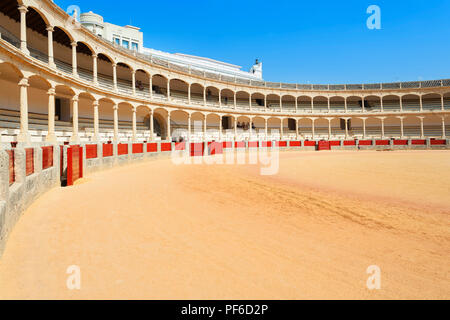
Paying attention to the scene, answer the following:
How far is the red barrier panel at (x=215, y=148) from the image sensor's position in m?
23.3

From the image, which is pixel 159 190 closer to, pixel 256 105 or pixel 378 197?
pixel 378 197

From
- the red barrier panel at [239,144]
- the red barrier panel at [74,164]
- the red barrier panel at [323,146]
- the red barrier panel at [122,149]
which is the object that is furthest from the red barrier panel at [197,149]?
the red barrier panel at [323,146]

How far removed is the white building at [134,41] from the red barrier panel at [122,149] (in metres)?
14.2

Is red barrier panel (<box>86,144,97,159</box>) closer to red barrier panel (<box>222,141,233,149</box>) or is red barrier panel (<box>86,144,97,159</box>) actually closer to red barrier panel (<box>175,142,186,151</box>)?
red barrier panel (<box>175,142,186,151</box>)

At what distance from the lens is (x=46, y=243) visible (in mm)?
3143

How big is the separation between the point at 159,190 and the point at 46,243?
3446 millimetres

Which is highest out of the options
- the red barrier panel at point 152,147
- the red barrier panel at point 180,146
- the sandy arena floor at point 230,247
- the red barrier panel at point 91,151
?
the red barrier panel at point 180,146

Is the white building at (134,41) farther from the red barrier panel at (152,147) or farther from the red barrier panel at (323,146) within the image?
the red barrier panel at (323,146)

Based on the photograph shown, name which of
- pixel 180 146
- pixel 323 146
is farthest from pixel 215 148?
pixel 323 146

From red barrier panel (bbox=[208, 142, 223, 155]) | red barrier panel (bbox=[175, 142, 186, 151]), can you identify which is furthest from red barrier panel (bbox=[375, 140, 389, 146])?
red barrier panel (bbox=[175, 142, 186, 151])

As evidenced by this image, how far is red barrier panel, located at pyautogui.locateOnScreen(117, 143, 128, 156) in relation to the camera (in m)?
13.0

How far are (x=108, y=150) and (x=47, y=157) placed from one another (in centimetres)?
536

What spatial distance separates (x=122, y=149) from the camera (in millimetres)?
13359

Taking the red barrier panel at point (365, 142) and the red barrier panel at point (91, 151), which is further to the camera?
the red barrier panel at point (365, 142)
